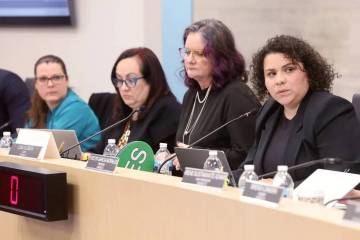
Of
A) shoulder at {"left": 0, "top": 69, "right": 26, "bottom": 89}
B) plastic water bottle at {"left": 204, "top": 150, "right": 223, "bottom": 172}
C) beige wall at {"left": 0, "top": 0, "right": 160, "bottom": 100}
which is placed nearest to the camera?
plastic water bottle at {"left": 204, "top": 150, "right": 223, "bottom": 172}

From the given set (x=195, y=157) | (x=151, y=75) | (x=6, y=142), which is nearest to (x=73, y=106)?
(x=151, y=75)

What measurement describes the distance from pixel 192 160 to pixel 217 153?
20 centimetres

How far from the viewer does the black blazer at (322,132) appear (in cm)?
270

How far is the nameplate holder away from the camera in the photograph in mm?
2566

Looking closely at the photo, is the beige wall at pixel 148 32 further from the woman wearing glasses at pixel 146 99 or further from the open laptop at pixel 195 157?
the open laptop at pixel 195 157

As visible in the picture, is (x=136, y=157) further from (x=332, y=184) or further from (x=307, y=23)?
(x=307, y=23)

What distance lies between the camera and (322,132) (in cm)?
272

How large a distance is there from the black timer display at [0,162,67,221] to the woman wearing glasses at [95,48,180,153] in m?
1.13

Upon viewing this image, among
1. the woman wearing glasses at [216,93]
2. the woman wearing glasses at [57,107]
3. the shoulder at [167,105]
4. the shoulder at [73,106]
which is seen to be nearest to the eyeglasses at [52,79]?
the woman wearing glasses at [57,107]

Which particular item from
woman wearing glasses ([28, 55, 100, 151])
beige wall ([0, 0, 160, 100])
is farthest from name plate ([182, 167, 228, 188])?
beige wall ([0, 0, 160, 100])

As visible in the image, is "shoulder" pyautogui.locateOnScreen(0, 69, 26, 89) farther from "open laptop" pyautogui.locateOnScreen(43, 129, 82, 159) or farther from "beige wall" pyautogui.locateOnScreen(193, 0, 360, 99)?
"open laptop" pyautogui.locateOnScreen(43, 129, 82, 159)

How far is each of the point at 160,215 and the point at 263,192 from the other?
1.32ft

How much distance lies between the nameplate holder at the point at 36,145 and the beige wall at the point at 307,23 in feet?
7.24

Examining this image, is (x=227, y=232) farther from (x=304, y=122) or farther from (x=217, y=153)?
(x=304, y=122)
